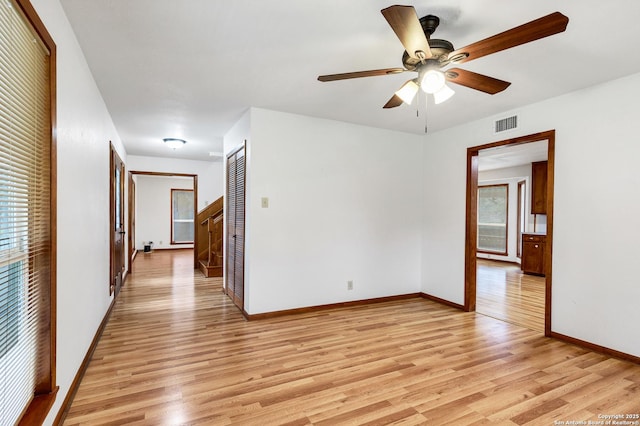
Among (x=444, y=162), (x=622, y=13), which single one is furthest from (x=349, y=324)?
(x=622, y=13)

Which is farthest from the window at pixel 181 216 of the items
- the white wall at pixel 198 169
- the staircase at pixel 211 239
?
the staircase at pixel 211 239

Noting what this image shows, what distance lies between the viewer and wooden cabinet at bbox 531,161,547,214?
22.5 feet

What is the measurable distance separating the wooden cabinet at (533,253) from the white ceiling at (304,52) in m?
4.03

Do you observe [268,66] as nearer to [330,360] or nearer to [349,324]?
[330,360]

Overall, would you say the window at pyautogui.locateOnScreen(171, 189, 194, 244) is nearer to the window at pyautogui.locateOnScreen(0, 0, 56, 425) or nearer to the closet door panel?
the closet door panel

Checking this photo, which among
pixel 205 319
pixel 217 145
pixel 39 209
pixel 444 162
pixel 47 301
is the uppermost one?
pixel 217 145

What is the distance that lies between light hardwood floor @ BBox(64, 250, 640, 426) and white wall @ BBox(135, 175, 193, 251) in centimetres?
727

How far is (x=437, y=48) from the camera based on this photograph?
6.54 ft

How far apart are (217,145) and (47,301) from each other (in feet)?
14.7

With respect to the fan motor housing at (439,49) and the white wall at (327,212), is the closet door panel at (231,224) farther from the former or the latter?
the fan motor housing at (439,49)

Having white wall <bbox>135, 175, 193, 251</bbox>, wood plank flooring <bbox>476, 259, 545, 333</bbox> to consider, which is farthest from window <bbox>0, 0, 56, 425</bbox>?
white wall <bbox>135, 175, 193, 251</bbox>

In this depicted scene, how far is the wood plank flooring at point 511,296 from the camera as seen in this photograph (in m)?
4.00

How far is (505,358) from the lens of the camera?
2857 millimetres

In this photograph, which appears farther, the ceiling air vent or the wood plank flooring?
the wood plank flooring
